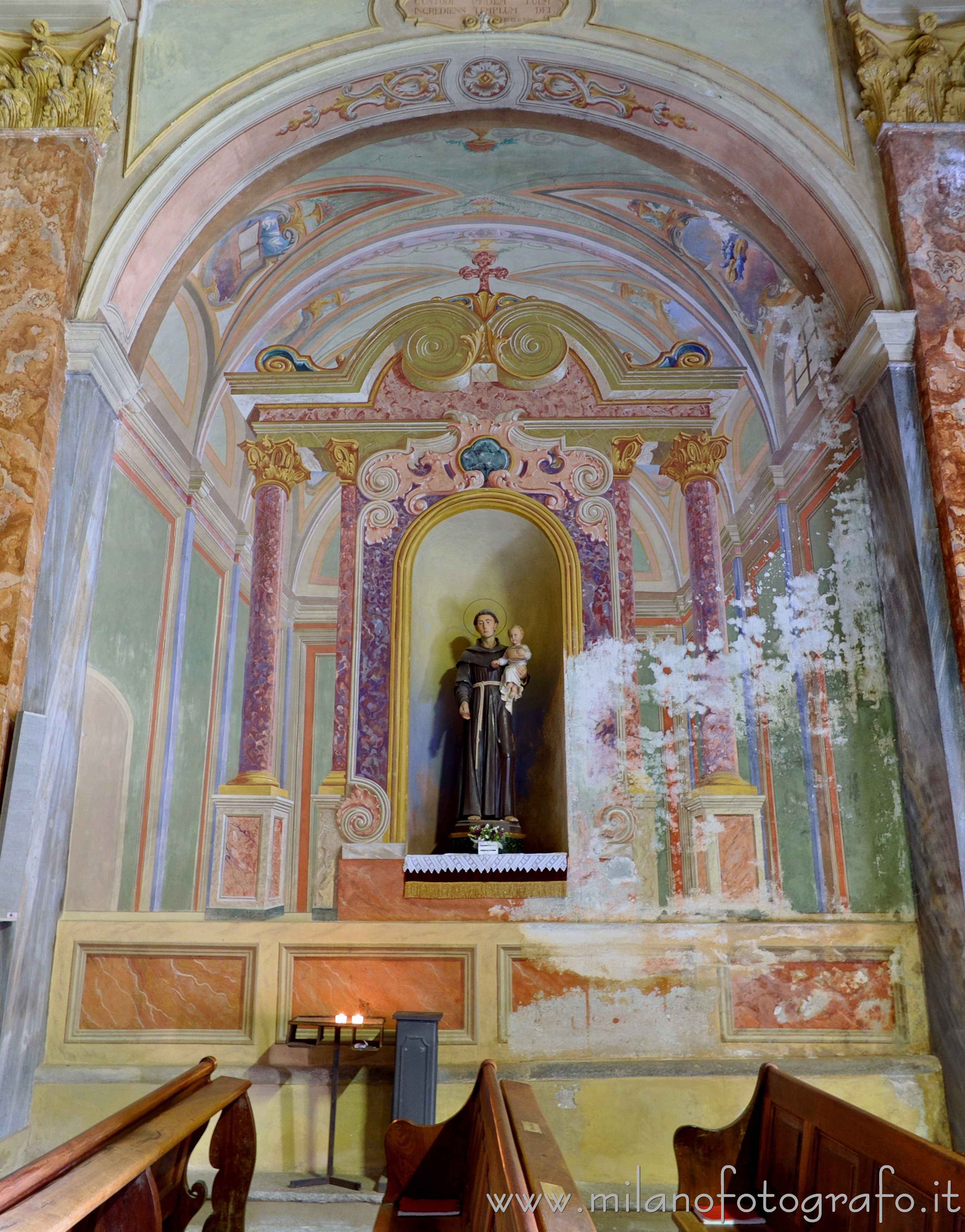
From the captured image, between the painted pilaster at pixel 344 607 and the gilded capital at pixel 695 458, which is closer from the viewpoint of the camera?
the painted pilaster at pixel 344 607

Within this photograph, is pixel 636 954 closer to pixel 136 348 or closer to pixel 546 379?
pixel 546 379

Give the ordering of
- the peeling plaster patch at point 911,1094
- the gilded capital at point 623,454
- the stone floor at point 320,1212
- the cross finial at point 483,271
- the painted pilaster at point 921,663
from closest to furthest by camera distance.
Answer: the stone floor at point 320,1212
the painted pilaster at point 921,663
the peeling plaster patch at point 911,1094
the gilded capital at point 623,454
the cross finial at point 483,271

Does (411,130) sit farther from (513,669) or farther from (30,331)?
(513,669)

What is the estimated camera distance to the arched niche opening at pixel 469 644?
6387 millimetres

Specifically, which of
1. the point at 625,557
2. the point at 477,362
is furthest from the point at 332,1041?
the point at 477,362

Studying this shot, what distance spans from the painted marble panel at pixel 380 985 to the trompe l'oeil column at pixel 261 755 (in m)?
0.46

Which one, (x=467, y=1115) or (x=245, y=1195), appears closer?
(x=467, y=1115)

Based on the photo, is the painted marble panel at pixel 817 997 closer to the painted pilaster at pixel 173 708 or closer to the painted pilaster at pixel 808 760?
the painted pilaster at pixel 808 760

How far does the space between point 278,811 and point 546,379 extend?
11.1ft

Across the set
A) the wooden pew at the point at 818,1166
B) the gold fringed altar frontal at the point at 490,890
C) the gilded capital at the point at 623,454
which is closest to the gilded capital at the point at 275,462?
the gilded capital at the point at 623,454

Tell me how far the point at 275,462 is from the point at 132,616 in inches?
55.6

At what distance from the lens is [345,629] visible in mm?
6336

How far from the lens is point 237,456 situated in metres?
6.83

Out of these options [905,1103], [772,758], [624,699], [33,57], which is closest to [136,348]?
[33,57]
